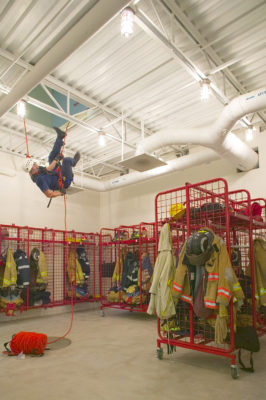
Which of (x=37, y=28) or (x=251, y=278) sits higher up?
(x=37, y=28)

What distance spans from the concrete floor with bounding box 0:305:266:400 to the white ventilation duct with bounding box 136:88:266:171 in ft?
11.3

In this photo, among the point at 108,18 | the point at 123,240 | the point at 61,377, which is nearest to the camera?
the point at 108,18

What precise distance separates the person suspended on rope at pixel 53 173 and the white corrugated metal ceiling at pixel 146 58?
4.19 feet

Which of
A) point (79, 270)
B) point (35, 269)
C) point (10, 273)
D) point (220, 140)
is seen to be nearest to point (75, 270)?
point (79, 270)

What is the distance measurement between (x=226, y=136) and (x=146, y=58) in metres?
1.95

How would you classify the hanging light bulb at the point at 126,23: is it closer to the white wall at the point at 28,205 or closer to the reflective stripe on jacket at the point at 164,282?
the reflective stripe on jacket at the point at 164,282

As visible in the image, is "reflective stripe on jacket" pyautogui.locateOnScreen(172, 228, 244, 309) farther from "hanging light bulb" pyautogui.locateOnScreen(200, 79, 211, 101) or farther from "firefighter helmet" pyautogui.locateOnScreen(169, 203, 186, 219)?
"hanging light bulb" pyautogui.locateOnScreen(200, 79, 211, 101)

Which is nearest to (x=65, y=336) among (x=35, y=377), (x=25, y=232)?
(x=35, y=377)

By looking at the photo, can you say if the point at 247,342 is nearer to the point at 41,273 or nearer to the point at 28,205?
the point at 41,273

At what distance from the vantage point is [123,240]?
25.9ft

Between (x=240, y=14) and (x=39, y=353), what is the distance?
18.0 feet

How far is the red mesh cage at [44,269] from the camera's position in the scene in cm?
723

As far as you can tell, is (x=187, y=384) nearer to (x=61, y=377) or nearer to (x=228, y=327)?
(x=228, y=327)

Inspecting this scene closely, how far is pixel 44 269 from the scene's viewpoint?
775 cm
